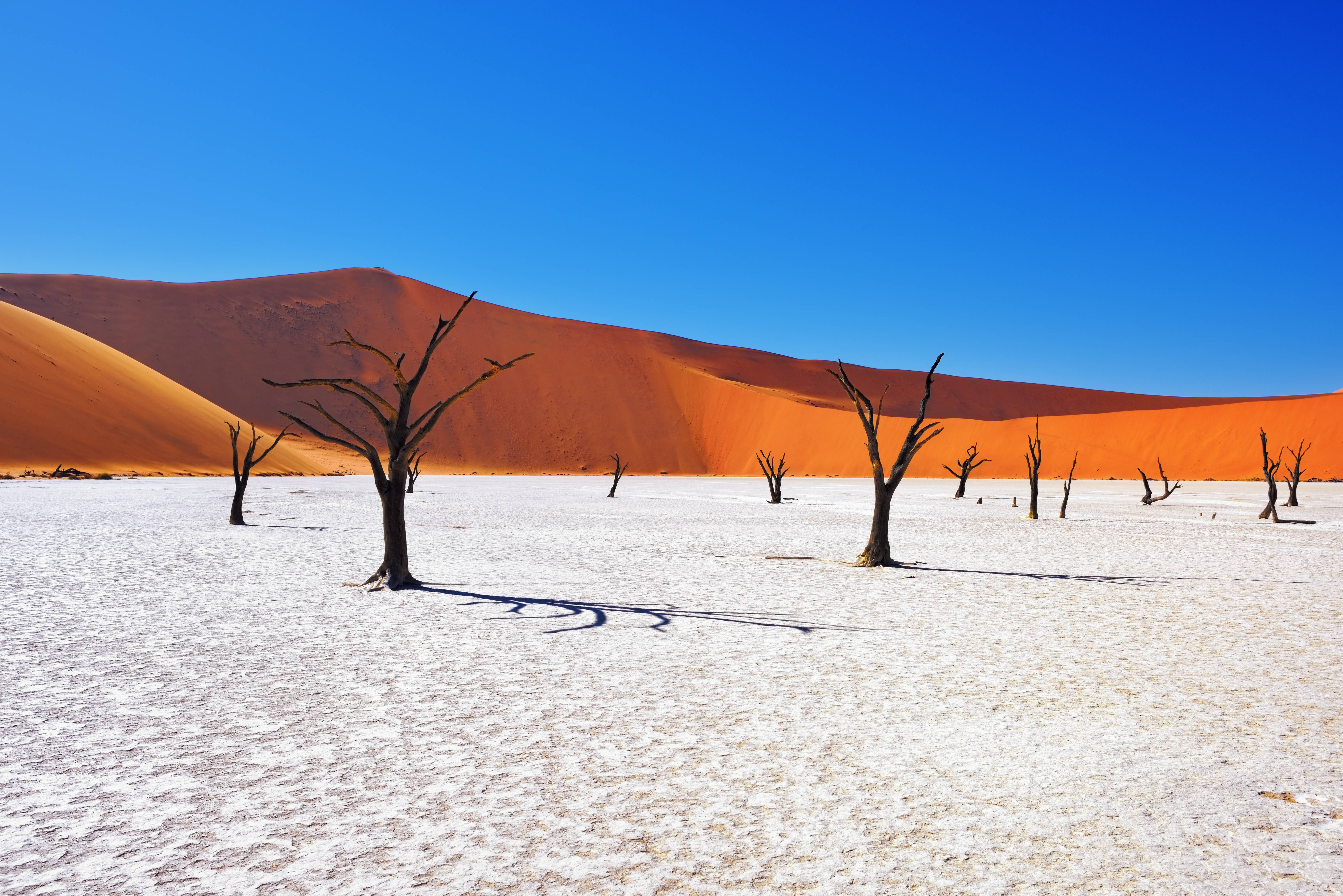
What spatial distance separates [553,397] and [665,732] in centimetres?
8090

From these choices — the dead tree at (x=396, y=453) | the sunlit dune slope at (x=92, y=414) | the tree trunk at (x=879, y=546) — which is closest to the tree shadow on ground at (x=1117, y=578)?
the tree trunk at (x=879, y=546)

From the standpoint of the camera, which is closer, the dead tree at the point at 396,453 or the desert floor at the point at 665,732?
the desert floor at the point at 665,732

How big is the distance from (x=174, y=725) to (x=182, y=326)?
282 ft

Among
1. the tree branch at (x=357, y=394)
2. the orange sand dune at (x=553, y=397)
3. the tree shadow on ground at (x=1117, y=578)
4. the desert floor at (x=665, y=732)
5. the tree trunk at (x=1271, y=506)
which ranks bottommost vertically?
the desert floor at (x=665, y=732)

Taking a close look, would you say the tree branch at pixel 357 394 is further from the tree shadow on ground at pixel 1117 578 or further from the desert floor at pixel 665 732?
the tree shadow on ground at pixel 1117 578

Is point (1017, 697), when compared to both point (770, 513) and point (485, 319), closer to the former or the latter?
point (770, 513)

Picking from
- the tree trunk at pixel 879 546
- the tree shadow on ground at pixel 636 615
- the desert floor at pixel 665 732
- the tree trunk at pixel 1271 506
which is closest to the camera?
the desert floor at pixel 665 732

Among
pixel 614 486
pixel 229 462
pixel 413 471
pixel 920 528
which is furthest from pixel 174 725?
pixel 229 462

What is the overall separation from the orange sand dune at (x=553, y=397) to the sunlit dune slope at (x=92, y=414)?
13485mm

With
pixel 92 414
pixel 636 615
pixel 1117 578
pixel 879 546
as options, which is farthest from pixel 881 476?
pixel 92 414

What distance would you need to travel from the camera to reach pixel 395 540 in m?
9.37

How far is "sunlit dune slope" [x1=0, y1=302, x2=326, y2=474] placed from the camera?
40875 millimetres

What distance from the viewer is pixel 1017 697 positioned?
5.05 meters

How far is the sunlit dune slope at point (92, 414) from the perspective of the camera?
40.9 m
